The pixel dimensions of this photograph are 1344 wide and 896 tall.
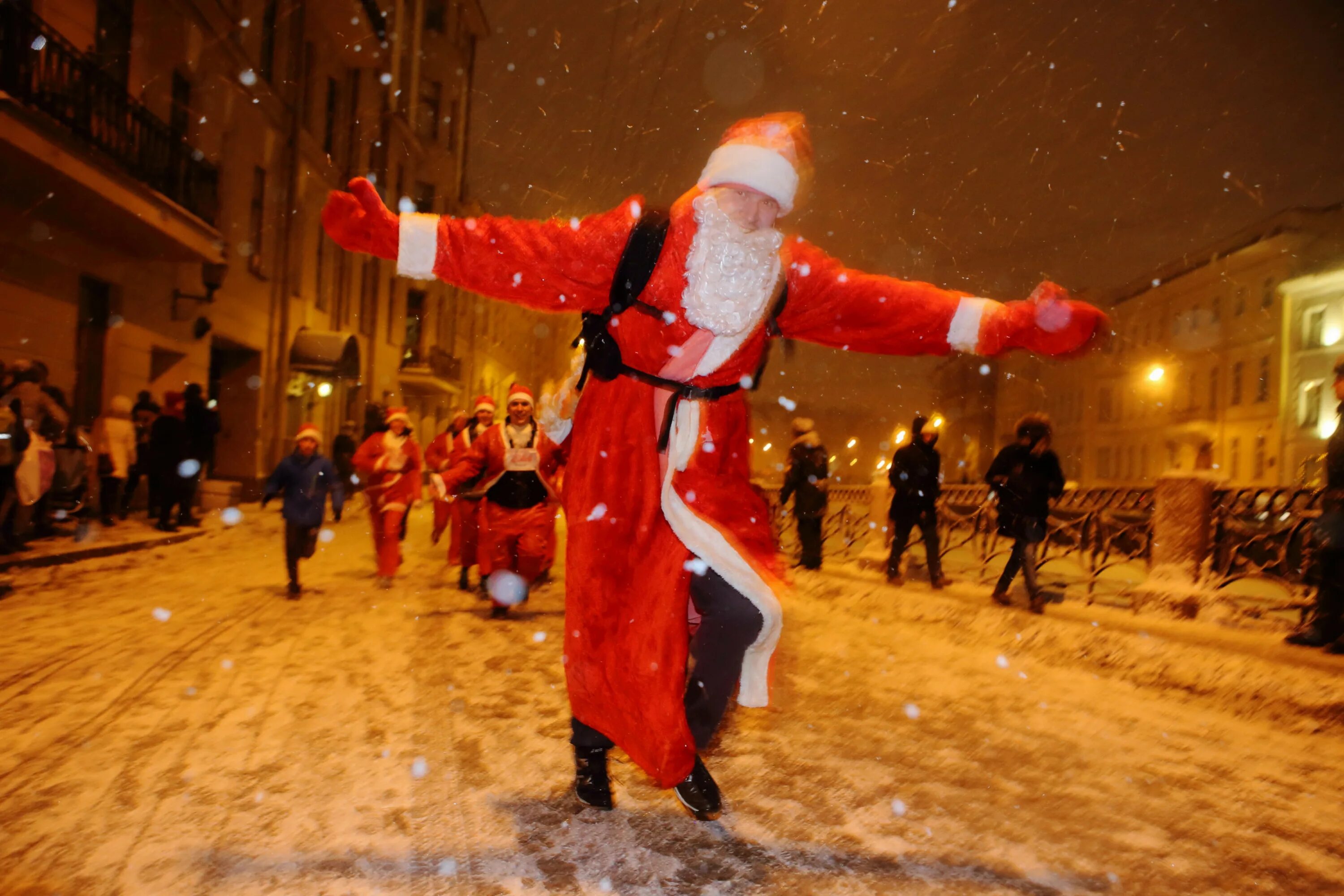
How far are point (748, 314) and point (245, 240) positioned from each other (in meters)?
17.8

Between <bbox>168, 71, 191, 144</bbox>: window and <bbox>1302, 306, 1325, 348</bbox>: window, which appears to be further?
<bbox>1302, 306, 1325, 348</bbox>: window

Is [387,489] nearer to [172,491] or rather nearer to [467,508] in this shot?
[467,508]

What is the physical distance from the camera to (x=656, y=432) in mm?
2863

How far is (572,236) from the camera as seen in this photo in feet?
9.02

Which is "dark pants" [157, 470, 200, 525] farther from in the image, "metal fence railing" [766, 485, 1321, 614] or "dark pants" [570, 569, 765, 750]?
"dark pants" [570, 569, 765, 750]

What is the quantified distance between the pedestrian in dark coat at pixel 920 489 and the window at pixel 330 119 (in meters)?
19.6

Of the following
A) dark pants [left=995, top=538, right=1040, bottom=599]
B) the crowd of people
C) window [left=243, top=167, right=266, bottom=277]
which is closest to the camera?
dark pants [left=995, top=538, right=1040, bottom=599]

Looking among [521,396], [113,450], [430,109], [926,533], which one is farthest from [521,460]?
[430,109]

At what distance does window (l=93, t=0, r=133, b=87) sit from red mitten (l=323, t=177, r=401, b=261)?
489 inches

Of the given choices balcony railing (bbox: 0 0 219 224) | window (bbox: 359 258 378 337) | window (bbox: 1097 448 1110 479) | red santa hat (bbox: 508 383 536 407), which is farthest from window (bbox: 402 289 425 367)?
window (bbox: 1097 448 1110 479)

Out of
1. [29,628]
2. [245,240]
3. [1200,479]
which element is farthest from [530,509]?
[245,240]

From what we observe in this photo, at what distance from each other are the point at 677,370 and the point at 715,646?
2.98 feet

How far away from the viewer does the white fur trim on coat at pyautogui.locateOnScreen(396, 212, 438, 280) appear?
2705mm

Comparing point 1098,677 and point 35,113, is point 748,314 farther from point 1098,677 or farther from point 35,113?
point 35,113
